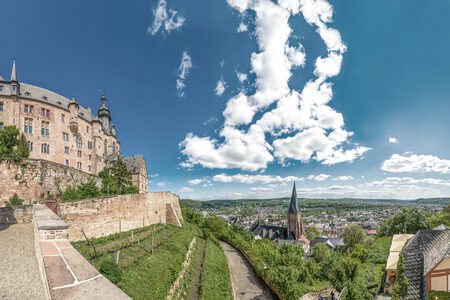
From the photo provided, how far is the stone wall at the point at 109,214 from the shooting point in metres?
14.7

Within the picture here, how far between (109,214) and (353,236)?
57964 millimetres

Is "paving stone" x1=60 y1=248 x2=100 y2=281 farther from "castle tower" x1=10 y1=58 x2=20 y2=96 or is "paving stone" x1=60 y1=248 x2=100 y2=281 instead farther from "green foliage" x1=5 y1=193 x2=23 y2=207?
"castle tower" x1=10 y1=58 x2=20 y2=96

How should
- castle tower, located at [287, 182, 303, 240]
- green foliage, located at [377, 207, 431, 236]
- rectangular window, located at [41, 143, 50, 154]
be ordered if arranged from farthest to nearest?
1. castle tower, located at [287, 182, 303, 240]
2. green foliage, located at [377, 207, 431, 236]
3. rectangular window, located at [41, 143, 50, 154]

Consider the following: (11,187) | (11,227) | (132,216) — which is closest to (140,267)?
(11,227)

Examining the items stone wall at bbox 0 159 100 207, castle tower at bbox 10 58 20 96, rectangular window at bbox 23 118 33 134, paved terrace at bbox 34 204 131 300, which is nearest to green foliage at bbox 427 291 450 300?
paved terrace at bbox 34 204 131 300

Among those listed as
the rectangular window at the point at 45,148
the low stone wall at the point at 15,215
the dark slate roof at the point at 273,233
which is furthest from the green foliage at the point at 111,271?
the dark slate roof at the point at 273,233

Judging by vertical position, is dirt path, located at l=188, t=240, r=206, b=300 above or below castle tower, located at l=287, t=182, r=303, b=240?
above

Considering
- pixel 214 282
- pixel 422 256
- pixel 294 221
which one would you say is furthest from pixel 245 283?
pixel 294 221

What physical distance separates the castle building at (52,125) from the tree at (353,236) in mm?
60549

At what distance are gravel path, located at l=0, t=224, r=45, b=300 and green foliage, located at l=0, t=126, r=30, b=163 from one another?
10209 mm

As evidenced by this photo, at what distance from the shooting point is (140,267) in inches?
428

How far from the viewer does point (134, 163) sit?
39.6 m

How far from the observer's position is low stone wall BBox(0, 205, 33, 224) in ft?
41.6

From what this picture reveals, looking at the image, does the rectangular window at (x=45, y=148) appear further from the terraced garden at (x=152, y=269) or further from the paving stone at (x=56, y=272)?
the paving stone at (x=56, y=272)
